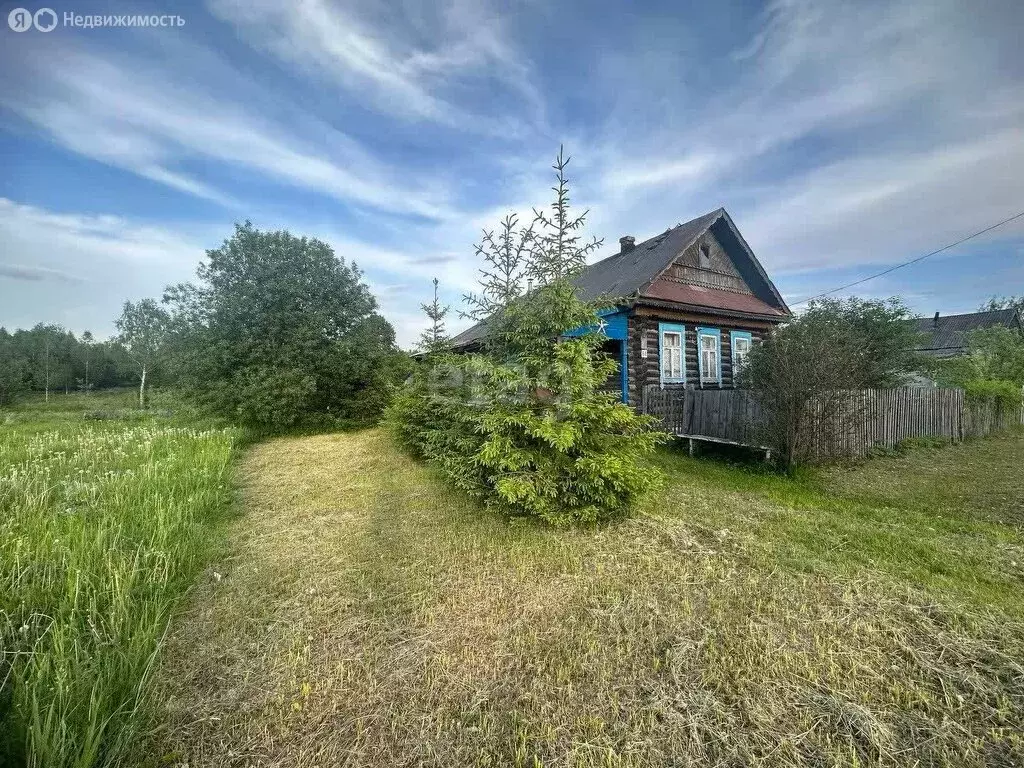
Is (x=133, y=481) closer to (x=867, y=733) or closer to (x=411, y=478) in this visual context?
(x=411, y=478)

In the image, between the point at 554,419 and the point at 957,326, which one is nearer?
the point at 554,419

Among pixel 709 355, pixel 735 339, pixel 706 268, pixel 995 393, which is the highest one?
pixel 706 268

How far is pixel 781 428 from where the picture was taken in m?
7.33

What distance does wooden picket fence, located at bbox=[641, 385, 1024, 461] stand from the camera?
296 inches

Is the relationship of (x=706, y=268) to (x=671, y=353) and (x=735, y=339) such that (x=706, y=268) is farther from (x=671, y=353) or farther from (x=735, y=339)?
(x=671, y=353)

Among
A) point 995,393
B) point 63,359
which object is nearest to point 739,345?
point 995,393

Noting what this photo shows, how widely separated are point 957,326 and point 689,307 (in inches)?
1481

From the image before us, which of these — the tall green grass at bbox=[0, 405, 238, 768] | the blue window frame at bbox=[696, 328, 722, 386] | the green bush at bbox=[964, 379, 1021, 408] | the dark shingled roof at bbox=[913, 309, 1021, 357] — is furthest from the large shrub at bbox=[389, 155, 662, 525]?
the dark shingled roof at bbox=[913, 309, 1021, 357]

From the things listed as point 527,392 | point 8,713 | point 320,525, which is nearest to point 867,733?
point 527,392

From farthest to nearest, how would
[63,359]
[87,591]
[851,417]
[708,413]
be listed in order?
[63,359] < [708,413] < [851,417] < [87,591]

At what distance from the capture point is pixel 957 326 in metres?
32.2

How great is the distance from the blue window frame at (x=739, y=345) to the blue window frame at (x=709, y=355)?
560mm

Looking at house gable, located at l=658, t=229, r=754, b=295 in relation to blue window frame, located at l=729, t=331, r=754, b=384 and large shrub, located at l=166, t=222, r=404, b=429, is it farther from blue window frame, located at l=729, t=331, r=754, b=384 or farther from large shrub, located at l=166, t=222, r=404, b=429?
large shrub, located at l=166, t=222, r=404, b=429

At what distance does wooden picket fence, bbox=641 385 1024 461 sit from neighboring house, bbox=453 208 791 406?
4.13ft
